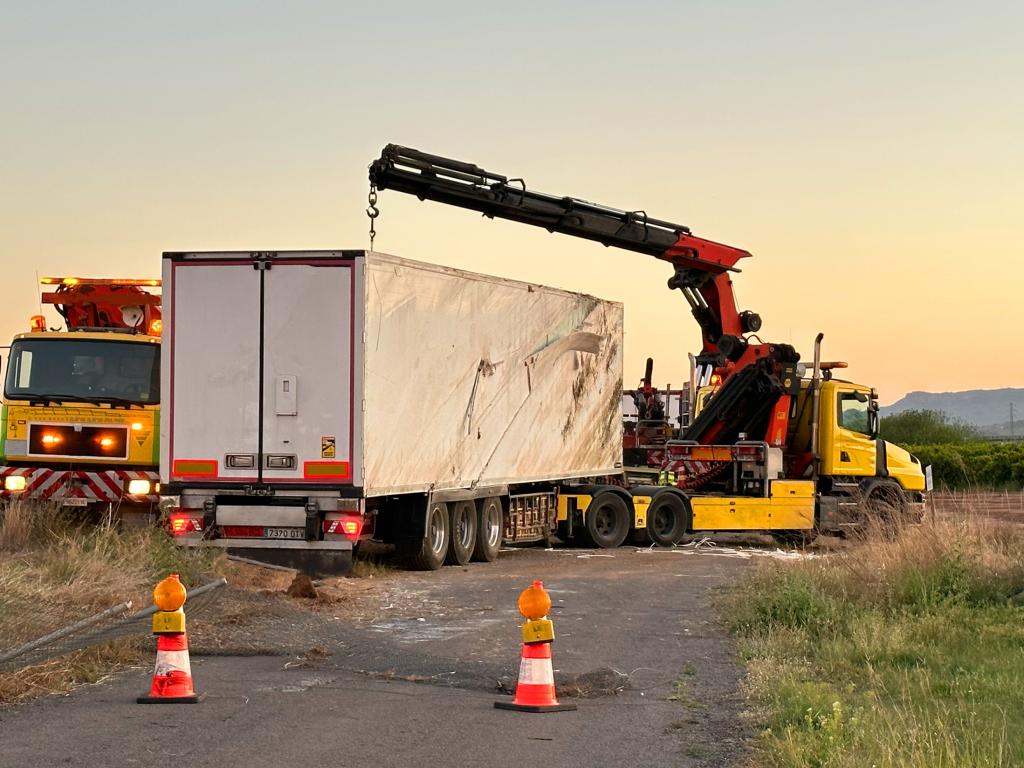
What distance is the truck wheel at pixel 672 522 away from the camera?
2519cm

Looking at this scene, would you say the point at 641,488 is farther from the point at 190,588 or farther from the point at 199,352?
the point at 190,588

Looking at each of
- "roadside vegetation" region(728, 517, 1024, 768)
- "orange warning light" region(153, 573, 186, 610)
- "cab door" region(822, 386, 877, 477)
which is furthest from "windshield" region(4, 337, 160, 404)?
"orange warning light" region(153, 573, 186, 610)

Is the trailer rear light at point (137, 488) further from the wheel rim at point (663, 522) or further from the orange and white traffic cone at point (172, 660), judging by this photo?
the orange and white traffic cone at point (172, 660)

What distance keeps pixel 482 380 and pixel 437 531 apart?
2272 mm

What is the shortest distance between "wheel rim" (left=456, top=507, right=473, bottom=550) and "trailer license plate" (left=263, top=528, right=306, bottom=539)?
383 cm

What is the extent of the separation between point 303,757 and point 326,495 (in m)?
9.47

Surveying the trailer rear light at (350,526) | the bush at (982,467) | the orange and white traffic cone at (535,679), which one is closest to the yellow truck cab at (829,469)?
the trailer rear light at (350,526)

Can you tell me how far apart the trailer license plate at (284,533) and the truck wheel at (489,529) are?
4600 mm

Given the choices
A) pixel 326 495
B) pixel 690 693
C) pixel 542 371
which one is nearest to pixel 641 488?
pixel 542 371

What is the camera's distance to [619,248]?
2588 cm

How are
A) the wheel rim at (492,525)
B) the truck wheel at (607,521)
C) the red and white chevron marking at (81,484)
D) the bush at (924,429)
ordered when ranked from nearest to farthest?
the red and white chevron marking at (81,484), the wheel rim at (492,525), the truck wheel at (607,521), the bush at (924,429)

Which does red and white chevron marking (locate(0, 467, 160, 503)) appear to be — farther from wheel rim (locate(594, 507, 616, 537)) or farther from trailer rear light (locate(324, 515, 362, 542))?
wheel rim (locate(594, 507, 616, 537))

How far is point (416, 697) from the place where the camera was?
33.9 feet

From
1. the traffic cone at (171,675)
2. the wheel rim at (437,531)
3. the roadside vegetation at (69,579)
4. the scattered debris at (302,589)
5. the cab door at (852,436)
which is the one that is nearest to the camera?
the traffic cone at (171,675)
